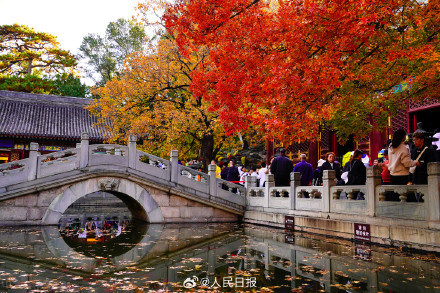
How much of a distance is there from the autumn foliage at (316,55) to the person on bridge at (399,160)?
1087 mm

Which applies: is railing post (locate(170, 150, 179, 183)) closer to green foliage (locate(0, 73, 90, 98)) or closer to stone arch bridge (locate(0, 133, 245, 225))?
stone arch bridge (locate(0, 133, 245, 225))

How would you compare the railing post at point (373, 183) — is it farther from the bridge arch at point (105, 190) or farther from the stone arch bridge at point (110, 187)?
the bridge arch at point (105, 190)

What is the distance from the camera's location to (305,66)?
23.5 feet

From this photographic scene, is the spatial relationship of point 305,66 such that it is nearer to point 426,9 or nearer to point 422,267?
point 426,9

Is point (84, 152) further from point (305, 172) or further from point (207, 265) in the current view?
point (207, 265)

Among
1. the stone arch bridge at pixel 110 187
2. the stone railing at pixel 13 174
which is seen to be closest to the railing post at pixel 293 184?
the stone arch bridge at pixel 110 187

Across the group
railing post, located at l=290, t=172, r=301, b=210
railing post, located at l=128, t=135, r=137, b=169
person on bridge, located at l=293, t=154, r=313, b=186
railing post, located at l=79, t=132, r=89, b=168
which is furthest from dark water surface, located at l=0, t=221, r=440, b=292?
railing post, located at l=128, t=135, r=137, b=169

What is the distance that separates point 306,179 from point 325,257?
474 centimetres

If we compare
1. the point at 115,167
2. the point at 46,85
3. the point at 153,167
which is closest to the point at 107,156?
the point at 115,167

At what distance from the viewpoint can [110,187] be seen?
12.5 m

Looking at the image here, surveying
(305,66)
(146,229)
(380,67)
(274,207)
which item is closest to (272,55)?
(305,66)

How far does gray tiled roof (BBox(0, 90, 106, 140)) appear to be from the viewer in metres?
23.0

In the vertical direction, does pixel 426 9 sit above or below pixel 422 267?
above

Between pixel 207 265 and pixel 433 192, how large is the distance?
4294 millimetres
